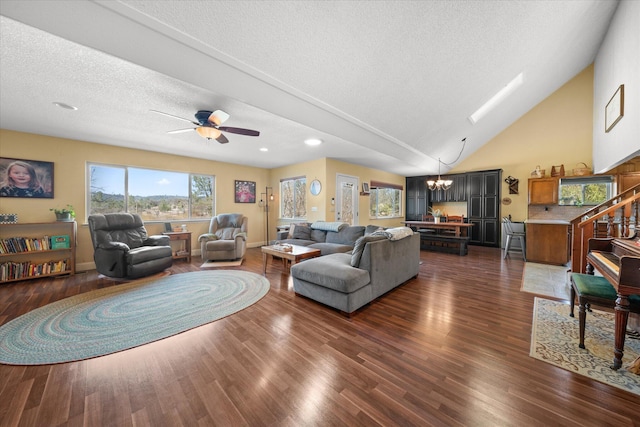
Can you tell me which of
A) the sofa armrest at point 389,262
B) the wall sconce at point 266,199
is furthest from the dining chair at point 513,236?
the wall sconce at point 266,199

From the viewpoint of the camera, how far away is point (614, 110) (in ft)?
11.9

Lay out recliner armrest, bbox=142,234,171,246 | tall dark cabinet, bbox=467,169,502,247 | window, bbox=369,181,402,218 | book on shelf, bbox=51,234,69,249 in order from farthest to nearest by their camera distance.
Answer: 1. window, bbox=369,181,402,218
2. tall dark cabinet, bbox=467,169,502,247
3. recliner armrest, bbox=142,234,171,246
4. book on shelf, bbox=51,234,69,249

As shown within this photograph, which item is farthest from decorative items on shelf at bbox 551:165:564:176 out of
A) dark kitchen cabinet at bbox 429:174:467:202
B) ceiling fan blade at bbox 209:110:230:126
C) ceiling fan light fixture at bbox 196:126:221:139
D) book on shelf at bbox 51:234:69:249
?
book on shelf at bbox 51:234:69:249

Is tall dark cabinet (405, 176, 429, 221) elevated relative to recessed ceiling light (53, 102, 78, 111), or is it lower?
lower

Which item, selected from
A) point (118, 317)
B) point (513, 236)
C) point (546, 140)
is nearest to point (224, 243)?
point (118, 317)

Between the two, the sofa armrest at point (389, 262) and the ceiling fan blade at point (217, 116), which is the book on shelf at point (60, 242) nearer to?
the ceiling fan blade at point (217, 116)

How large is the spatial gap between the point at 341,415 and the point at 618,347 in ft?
6.90

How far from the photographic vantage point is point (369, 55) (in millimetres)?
2432

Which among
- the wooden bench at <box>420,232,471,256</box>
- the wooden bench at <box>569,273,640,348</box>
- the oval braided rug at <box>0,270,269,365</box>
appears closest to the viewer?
the wooden bench at <box>569,273,640,348</box>

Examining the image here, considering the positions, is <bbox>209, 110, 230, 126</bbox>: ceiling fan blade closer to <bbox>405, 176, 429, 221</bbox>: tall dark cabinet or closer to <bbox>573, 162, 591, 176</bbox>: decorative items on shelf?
<bbox>405, 176, 429, 221</bbox>: tall dark cabinet

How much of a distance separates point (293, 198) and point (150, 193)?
3453 millimetres

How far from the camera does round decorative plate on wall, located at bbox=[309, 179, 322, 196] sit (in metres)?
5.71

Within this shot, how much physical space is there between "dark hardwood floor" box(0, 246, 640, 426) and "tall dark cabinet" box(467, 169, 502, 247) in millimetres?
5134

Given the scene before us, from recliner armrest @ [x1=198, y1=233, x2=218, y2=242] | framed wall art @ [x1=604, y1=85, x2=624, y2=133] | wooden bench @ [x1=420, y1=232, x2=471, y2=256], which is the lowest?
wooden bench @ [x1=420, y1=232, x2=471, y2=256]
